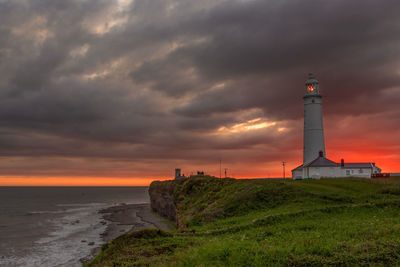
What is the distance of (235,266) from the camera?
465 inches

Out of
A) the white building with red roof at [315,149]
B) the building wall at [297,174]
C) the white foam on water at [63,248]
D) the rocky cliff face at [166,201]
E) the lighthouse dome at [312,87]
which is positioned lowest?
the white foam on water at [63,248]

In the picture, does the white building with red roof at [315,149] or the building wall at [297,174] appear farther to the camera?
the building wall at [297,174]

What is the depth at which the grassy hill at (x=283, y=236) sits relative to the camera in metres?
12.1

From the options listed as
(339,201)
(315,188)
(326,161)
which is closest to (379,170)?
(326,161)

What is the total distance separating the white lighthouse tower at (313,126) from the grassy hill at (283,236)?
79.1ft

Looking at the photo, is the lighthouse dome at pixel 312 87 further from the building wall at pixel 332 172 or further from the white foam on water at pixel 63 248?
the white foam on water at pixel 63 248

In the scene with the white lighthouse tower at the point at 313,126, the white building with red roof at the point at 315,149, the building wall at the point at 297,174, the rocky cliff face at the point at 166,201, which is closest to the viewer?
the white building with red roof at the point at 315,149

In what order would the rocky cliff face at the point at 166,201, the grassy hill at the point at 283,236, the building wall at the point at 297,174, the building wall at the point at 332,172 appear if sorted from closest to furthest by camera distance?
the grassy hill at the point at 283,236 < the building wall at the point at 332,172 < the building wall at the point at 297,174 < the rocky cliff face at the point at 166,201

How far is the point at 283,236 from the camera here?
1634cm

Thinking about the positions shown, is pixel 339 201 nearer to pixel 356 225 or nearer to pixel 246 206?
pixel 246 206

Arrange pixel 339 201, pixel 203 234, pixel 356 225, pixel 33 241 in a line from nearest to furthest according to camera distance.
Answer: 1. pixel 356 225
2. pixel 203 234
3. pixel 339 201
4. pixel 33 241

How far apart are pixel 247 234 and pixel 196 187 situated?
31271 millimetres

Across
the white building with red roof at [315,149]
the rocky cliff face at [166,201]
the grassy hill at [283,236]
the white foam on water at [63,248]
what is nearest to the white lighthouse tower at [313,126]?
the white building with red roof at [315,149]

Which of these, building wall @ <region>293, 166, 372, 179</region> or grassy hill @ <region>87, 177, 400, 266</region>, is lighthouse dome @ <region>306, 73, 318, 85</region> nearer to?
building wall @ <region>293, 166, 372, 179</region>
